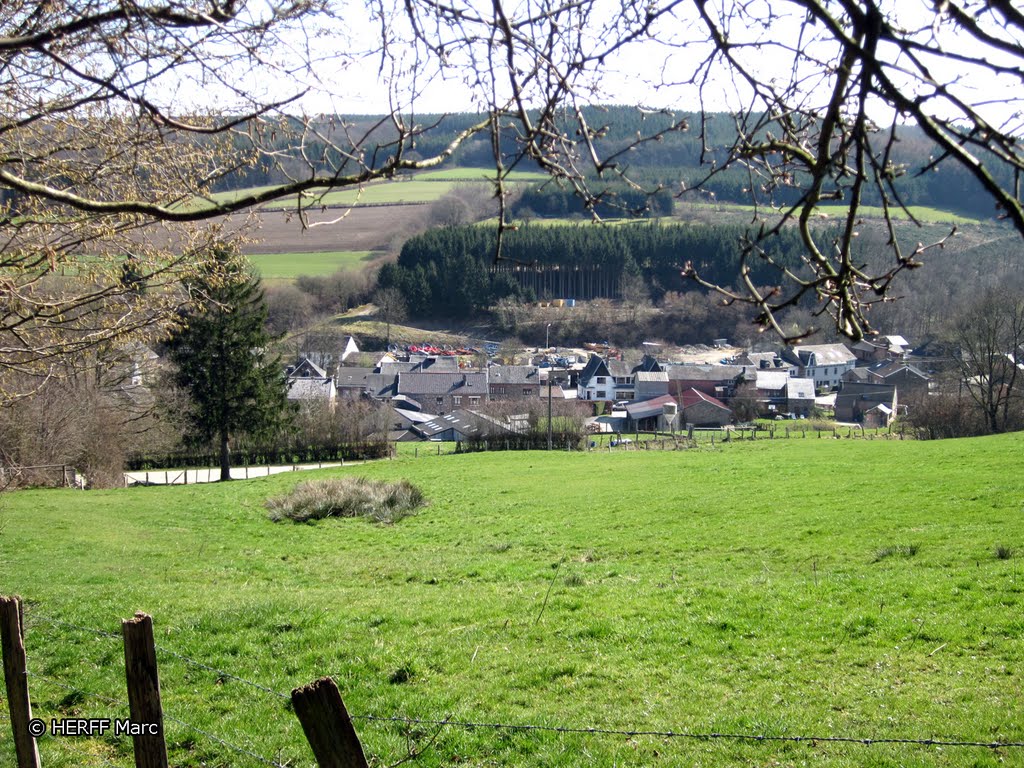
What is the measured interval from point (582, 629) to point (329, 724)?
Result: 17.5ft

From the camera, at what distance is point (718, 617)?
7.88 m

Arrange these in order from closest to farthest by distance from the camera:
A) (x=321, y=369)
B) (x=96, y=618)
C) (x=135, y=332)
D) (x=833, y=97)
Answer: (x=833, y=97), (x=135, y=332), (x=96, y=618), (x=321, y=369)

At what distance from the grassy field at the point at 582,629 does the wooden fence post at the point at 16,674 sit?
124 centimetres

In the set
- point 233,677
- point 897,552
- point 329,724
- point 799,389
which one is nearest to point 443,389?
point 799,389

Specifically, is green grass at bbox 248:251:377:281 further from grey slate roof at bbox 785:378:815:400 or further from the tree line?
grey slate roof at bbox 785:378:815:400

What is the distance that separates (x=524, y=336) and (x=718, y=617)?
7776 cm

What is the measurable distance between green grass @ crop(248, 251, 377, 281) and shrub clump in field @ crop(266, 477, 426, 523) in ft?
200

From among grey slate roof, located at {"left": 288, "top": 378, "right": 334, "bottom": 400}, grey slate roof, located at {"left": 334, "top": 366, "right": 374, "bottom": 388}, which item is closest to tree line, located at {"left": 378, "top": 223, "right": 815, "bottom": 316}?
grey slate roof, located at {"left": 334, "top": 366, "right": 374, "bottom": 388}

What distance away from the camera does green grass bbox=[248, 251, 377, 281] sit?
266 ft

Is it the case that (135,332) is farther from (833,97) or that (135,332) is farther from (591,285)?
(591,285)

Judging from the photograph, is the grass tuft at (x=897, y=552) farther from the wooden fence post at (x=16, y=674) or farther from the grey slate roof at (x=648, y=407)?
the grey slate roof at (x=648, y=407)

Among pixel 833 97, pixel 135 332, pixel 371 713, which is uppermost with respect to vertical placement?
pixel 833 97

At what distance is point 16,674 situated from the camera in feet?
12.7

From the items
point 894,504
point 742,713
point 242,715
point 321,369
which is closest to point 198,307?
point 242,715
